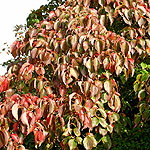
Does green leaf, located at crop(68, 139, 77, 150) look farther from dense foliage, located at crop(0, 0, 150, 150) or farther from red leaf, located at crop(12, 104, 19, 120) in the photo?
red leaf, located at crop(12, 104, 19, 120)

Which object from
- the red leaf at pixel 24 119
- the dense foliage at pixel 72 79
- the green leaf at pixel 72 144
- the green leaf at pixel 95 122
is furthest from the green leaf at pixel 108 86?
the red leaf at pixel 24 119

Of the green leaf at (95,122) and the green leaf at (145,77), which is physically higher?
the green leaf at (145,77)

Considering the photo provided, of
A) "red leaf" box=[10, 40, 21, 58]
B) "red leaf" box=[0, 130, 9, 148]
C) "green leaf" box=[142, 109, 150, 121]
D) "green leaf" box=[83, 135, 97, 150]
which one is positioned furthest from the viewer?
"red leaf" box=[10, 40, 21, 58]

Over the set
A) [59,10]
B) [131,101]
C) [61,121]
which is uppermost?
[59,10]

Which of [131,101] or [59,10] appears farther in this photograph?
[131,101]

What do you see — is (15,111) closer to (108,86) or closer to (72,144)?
(72,144)

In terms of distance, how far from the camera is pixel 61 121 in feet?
7.54

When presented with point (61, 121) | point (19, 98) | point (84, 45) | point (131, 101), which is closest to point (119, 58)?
point (84, 45)

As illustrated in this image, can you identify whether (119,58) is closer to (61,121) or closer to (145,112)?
(145,112)

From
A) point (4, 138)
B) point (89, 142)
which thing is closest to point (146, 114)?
point (89, 142)

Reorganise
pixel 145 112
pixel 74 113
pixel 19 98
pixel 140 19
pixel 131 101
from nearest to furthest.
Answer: pixel 19 98 < pixel 74 113 < pixel 145 112 < pixel 140 19 < pixel 131 101

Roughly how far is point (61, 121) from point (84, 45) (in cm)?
67

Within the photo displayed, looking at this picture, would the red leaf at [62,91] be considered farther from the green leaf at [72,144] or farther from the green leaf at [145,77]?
the green leaf at [145,77]

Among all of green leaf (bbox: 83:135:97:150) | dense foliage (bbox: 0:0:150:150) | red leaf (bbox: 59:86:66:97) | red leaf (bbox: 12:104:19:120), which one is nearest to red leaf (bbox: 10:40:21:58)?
dense foliage (bbox: 0:0:150:150)
